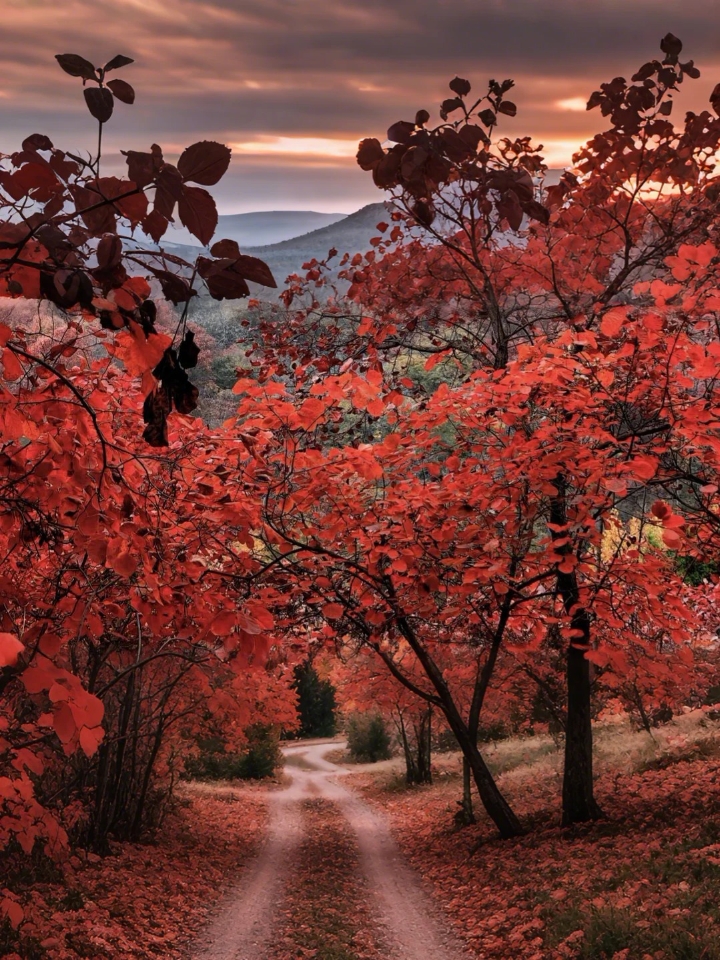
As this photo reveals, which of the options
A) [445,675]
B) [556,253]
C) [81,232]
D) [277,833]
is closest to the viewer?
[81,232]

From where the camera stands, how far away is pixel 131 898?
32.2 feet

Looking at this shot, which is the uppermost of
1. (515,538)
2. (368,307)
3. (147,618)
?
(368,307)

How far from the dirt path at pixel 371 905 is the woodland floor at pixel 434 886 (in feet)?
0.11

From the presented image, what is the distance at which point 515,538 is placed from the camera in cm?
703

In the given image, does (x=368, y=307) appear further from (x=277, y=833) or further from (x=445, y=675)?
(x=277, y=833)

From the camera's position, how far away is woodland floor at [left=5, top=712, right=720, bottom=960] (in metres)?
7.30

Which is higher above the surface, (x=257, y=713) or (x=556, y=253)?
(x=556, y=253)

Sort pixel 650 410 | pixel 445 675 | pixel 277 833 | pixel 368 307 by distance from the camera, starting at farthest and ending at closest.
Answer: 1. pixel 277 833
2. pixel 445 675
3. pixel 368 307
4. pixel 650 410

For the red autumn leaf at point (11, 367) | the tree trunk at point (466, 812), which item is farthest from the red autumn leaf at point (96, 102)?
the tree trunk at point (466, 812)

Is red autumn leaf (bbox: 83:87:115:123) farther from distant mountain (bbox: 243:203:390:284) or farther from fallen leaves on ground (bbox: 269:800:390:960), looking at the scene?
distant mountain (bbox: 243:203:390:284)

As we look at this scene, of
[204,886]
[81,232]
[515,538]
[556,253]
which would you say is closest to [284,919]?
[204,886]

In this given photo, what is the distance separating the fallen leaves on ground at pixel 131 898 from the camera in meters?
7.73

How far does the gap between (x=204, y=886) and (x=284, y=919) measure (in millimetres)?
1999

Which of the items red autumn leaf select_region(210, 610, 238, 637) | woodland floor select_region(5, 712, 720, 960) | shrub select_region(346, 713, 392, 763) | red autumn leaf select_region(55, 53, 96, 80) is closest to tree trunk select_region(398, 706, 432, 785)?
woodland floor select_region(5, 712, 720, 960)
